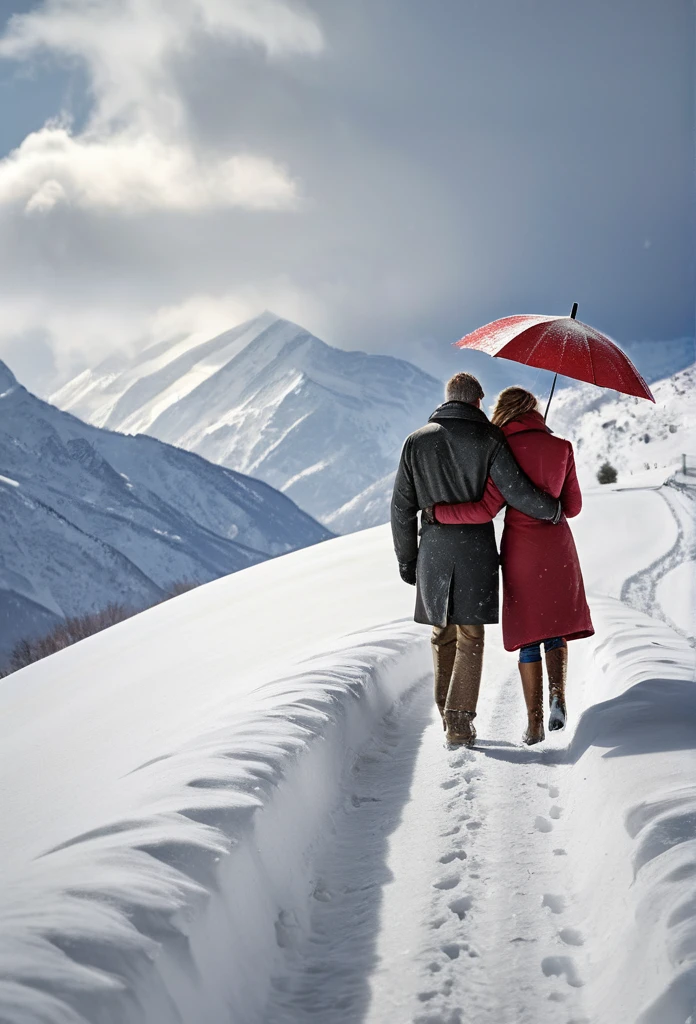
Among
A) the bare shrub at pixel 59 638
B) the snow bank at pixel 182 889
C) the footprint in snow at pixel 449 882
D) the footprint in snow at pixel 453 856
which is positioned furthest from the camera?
the bare shrub at pixel 59 638

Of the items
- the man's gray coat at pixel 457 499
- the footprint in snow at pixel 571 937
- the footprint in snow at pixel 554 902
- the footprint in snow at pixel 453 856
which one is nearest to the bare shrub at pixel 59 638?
the man's gray coat at pixel 457 499

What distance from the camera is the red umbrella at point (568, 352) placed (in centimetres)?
475

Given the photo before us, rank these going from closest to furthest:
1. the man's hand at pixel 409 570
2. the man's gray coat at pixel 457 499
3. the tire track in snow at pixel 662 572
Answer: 1. the man's gray coat at pixel 457 499
2. the man's hand at pixel 409 570
3. the tire track in snow at pixel 662 572

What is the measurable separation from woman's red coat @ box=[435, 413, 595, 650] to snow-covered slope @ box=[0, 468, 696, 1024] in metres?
0.55

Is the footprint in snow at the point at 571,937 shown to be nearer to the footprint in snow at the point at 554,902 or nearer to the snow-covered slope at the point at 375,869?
the snow-covered slope at the point at 375,869

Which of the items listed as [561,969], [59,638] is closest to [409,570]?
[561,969]

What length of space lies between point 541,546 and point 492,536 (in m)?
0.30

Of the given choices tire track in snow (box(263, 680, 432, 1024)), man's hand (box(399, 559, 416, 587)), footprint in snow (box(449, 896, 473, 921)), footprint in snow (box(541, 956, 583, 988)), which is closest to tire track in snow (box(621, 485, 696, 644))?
man's hand (box(399, 559, 416, 587))

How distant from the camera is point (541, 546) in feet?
15.4

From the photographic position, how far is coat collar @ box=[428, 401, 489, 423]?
466cm

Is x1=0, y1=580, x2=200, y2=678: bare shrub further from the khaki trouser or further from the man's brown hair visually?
the man's brown hair

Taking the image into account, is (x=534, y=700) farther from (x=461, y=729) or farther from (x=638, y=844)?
(x=638, y=844)

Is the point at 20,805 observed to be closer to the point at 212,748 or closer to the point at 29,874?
the point at 212,748

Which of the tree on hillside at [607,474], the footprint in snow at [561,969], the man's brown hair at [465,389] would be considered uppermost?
the tree on hillside at [607,474]
